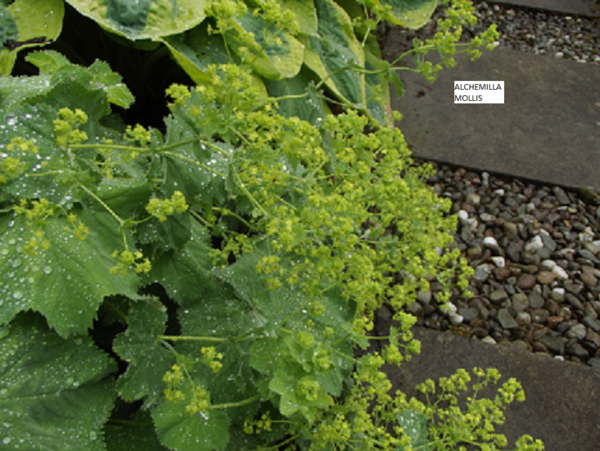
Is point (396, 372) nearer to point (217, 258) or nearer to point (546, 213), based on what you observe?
point (217, 258)

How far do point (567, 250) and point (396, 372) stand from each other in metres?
1.16

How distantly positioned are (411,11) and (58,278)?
2.30m

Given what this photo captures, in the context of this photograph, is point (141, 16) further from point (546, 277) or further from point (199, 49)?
point (546, 277)

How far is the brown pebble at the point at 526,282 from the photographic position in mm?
2203

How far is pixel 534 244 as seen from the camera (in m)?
2.38

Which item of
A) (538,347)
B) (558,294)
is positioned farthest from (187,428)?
(558,294)

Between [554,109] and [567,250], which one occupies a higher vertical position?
[554,109]

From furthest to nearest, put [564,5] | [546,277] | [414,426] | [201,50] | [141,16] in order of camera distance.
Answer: [564,5] → [546,277] → [201,50] → [141,16] → [414,426]

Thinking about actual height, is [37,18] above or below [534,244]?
above

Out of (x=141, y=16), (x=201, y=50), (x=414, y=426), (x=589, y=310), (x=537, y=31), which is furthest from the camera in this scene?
(x=537, y=31)

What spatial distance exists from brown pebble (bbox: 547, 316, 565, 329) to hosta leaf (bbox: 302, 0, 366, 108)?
122cm

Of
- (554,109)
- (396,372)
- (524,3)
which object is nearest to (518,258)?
(396,372)

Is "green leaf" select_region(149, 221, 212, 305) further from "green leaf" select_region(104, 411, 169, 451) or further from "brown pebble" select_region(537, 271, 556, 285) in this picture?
"brown pebble" select_region(537, 271, 556, 285)

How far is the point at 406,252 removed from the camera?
156 centimetres
